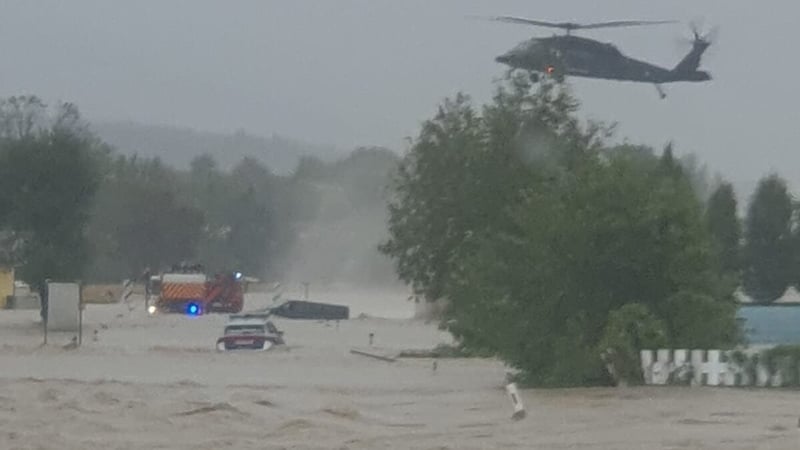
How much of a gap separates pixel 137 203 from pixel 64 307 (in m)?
70.2

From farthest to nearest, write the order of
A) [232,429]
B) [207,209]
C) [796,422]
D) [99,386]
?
1. [207,209]
2. [99,386]
3. [232,429]
4. [796,422]

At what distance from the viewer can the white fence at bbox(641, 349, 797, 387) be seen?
29828 millimetres

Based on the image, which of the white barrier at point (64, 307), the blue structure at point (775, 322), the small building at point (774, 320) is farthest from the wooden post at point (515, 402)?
the white barrier at point (64, 307)

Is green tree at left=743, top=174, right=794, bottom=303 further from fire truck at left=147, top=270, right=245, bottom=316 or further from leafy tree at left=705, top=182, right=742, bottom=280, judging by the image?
fire truck at left=147, top=270, right=245, bottom=316

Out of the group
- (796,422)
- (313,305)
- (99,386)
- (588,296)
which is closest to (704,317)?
(588,296)

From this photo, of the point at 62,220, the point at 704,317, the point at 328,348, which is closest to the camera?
the point at 704,317

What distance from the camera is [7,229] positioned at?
7681 centimetres

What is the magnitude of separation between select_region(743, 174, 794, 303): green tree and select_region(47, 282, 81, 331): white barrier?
23.2 metres

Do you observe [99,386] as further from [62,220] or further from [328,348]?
[62,220]

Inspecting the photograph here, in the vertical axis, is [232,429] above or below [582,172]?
below

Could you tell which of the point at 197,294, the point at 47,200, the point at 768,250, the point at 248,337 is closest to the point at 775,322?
the point at 768,250

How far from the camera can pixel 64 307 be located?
63562 mm

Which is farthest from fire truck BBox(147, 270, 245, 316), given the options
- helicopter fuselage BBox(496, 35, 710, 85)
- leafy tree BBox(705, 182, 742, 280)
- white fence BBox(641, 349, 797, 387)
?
white fence BBox(641, 349, 797, 387)

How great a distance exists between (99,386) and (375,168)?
10776 cm
